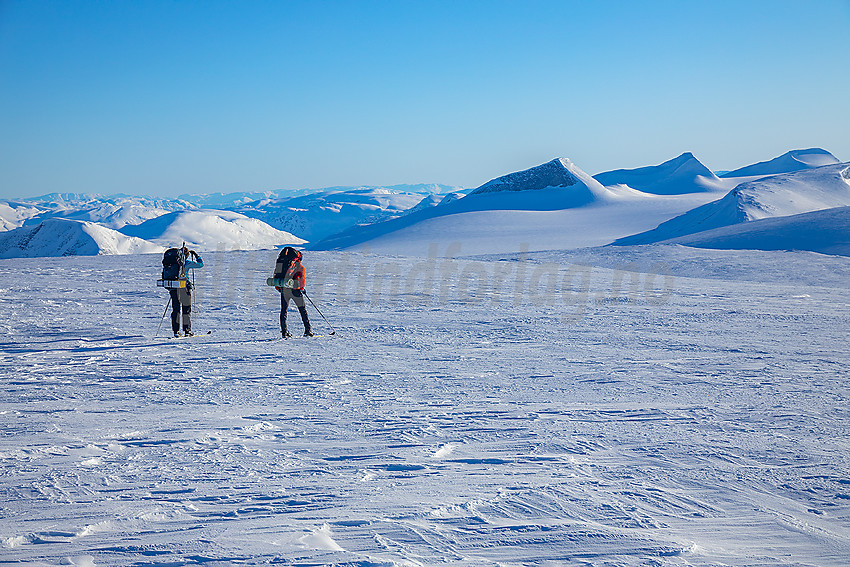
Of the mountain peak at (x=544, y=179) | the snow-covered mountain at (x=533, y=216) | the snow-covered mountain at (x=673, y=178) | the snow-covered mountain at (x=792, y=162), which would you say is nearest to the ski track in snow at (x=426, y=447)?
the snow-covered mountain at (x=533, y=216)

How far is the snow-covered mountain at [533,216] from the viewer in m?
46.2

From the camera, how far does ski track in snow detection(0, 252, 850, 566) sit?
377cm

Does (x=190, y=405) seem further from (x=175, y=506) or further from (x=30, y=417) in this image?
(x=175, y=506)

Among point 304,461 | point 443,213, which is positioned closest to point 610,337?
point 304,461

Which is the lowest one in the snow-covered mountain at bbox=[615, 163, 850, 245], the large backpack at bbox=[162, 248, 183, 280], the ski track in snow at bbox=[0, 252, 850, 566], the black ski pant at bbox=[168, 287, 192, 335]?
the ski track in snow at bbox=[0, 252, 850, 566]

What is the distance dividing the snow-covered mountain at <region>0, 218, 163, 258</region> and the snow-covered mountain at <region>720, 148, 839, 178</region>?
124 m

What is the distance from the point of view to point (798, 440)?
5438mm

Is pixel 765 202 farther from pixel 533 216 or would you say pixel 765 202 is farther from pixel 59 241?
→ pixel 59 241

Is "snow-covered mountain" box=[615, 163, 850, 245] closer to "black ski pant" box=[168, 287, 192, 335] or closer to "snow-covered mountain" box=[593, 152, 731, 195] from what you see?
"snow-covered mountain" box=[593, 152, 731, 195]

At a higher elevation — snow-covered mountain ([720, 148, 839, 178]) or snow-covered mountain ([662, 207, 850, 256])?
snow-covered mountain ([720, 148, 839, 178])

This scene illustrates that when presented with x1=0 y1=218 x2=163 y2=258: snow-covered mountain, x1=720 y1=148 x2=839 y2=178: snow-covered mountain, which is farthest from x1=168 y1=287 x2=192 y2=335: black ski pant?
x1=720 y1=148 x2=839 y2=178: snow-covered mountain

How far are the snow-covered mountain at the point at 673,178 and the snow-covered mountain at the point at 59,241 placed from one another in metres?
87.2

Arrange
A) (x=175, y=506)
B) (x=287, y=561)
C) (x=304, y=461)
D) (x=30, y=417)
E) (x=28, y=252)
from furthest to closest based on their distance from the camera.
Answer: (x=28, y=252) → (x=30, y=417) → (x=304, y=461) → (x=175, y=506) → (x=287, y=561)

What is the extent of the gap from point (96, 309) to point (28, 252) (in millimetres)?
116785
